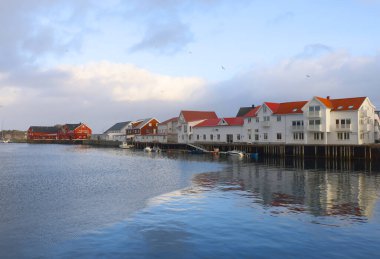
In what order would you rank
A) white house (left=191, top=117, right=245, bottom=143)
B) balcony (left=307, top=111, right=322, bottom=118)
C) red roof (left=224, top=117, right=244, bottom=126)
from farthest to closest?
white house (left=191, top=117, right=245, bottom=143), red roof (left=224, top=117, right=244, bottom=126), balcony (left=307, top=111, right=322, bottom=118)

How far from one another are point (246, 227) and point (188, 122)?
81.9 m

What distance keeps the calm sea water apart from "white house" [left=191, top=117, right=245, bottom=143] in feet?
170

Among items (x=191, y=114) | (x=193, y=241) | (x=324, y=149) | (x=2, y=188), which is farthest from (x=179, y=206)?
(x=191, y=114)

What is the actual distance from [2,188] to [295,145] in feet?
170

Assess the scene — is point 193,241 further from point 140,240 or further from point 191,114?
point 191,114

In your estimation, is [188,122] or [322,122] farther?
[188,122]

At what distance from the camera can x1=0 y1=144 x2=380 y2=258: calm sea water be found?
14367mm

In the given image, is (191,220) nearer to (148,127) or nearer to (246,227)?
(246,227)

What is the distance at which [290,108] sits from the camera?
2876 inches

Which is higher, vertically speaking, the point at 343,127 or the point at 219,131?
the point at 219,131

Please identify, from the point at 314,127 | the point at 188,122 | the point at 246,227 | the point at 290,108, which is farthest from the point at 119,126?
the point at 246,227

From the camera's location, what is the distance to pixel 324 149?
64.3 meters

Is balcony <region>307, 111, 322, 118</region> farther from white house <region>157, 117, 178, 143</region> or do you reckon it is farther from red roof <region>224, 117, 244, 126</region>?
white house <region>157, 117, 178, 143</region>

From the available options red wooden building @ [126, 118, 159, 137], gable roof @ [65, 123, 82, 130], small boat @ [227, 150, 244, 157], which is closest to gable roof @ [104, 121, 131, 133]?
gable roof @ [65, 123, 82, 130]
